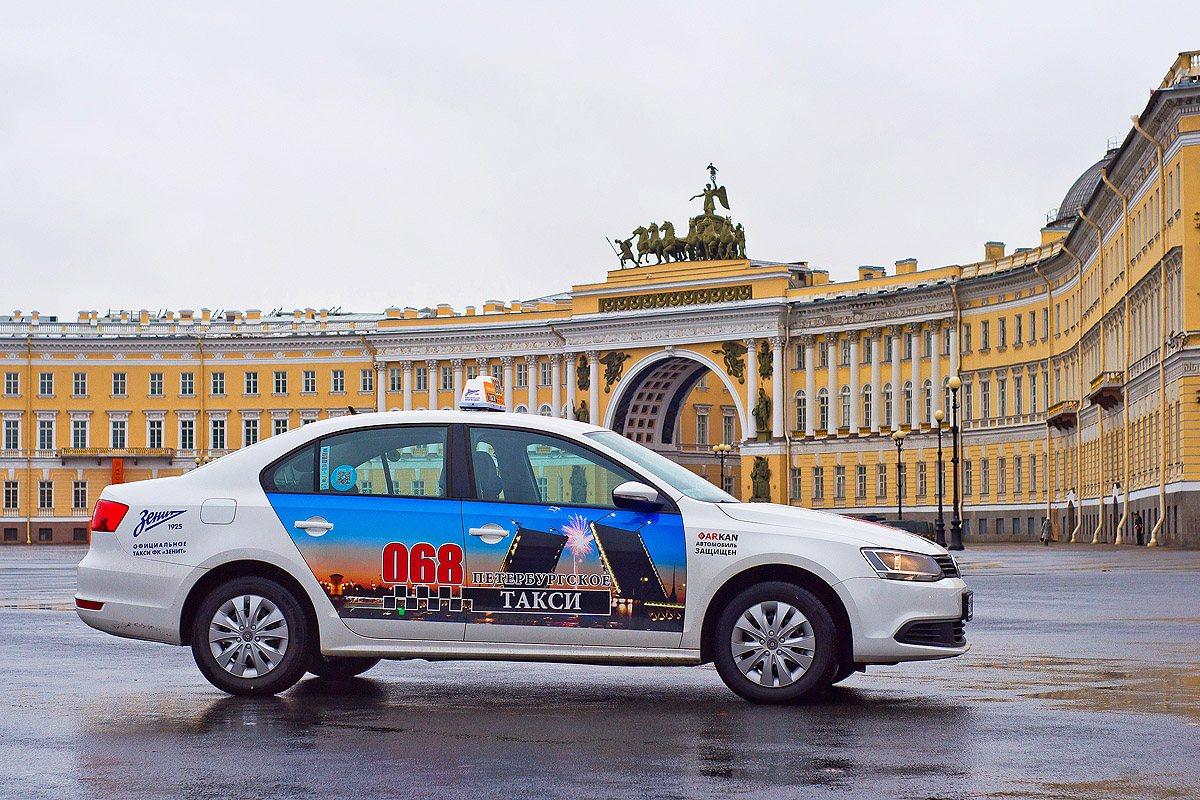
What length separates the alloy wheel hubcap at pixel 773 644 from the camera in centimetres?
1110

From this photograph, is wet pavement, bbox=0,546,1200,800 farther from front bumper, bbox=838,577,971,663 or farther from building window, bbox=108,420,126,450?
building window, bbox=108,420,126,450

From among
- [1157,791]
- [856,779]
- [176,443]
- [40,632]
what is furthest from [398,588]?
[176,443]

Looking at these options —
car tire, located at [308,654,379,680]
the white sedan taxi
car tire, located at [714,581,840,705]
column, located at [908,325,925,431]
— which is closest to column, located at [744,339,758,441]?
column, located at [908,325,925,431]

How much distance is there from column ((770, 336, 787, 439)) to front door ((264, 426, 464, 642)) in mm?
87805

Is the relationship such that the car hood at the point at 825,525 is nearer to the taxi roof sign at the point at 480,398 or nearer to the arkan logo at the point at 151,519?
the taxi roof sign at the point at 480,398

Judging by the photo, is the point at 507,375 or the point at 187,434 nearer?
the point at 507,375

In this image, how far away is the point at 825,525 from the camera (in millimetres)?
11398

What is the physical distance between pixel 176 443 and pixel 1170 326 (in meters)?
73.2

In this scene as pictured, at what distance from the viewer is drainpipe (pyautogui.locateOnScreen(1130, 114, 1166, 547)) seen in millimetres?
51750

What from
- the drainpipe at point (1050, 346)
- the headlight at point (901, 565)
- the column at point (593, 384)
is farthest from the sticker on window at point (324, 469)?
the column at point (593, 384)

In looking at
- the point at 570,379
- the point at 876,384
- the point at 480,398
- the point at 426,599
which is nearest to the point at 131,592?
the point at 426,599

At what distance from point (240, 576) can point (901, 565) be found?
13.1ft

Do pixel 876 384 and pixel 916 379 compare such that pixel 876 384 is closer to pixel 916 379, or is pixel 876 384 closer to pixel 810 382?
pixel 916 379

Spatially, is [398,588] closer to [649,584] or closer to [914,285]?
[649,584]
